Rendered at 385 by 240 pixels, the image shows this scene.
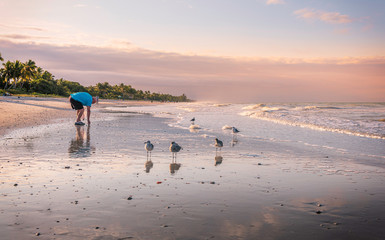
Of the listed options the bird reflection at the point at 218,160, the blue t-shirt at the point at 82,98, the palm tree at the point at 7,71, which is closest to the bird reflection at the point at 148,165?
the bird reflection at the point at 218,160

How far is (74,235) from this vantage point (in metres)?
5.06

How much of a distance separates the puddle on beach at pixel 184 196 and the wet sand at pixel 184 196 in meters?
0.02

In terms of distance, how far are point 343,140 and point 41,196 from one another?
58.0ft

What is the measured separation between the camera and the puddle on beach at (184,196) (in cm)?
540

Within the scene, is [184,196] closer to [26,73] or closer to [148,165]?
[148,165]

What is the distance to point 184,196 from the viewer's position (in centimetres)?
721

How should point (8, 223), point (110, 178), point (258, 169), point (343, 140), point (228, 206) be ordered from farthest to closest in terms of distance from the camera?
point (343, 140) < point (258, 169) < point (110, 178) < point (228, 206) < point (8, 223)

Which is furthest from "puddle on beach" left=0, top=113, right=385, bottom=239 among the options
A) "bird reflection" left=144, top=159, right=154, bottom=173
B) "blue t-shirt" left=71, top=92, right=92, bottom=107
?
"blue t-shirt" left=71, top=92, right=92, bottom=107

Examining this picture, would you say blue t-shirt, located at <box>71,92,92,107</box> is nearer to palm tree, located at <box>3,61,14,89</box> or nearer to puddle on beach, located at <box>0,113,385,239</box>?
puddle on beach, located at <box>0,113,385,239</box>

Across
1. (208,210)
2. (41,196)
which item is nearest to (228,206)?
(208,210)

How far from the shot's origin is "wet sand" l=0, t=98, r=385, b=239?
17.7 ft

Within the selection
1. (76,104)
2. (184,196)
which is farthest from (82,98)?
(184,196)

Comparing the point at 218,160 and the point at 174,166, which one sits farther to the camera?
the point at 218,160

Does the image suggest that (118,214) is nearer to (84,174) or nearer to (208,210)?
(208,210)
